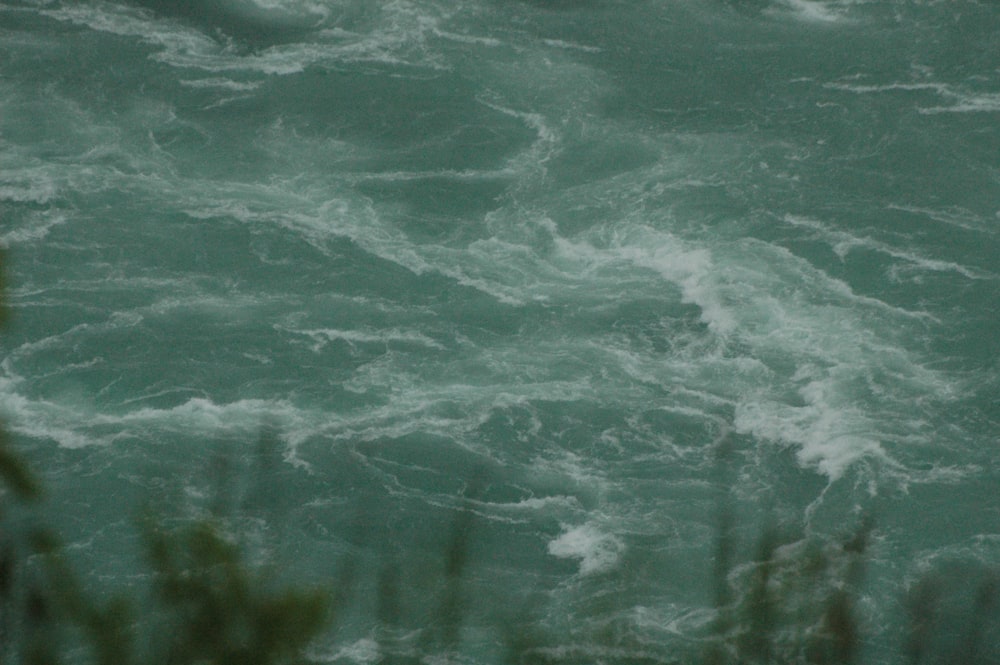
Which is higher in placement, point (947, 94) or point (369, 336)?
point (947, 94)

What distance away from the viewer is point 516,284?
8081cm

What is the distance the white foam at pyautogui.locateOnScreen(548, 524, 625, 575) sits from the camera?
209 ft

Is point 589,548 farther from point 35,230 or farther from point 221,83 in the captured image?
point 221,83

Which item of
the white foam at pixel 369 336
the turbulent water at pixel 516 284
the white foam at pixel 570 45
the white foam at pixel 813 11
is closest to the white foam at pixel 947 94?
the turbulent water at pixel 516 284

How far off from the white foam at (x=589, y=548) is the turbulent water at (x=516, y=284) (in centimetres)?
15

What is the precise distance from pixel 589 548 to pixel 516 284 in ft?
65.3

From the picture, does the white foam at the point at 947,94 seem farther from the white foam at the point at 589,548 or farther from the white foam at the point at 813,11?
the white foam at the point at 589,548

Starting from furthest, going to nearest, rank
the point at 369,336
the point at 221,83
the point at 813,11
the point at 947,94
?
the point at 813,11 → the point at 221,83 → the point at 947,94 → the point at 369,336

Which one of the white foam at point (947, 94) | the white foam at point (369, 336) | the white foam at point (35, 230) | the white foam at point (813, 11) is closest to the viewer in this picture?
the white foam at point (369, 336)

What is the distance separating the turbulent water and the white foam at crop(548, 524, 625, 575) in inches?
6.0

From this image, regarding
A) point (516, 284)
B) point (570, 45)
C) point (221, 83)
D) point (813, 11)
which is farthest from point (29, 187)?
point (813, 11)

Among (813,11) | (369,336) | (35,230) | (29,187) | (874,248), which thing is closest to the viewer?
(369,336)

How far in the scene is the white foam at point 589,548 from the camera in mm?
63656

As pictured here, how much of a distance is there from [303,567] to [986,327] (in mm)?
35815
